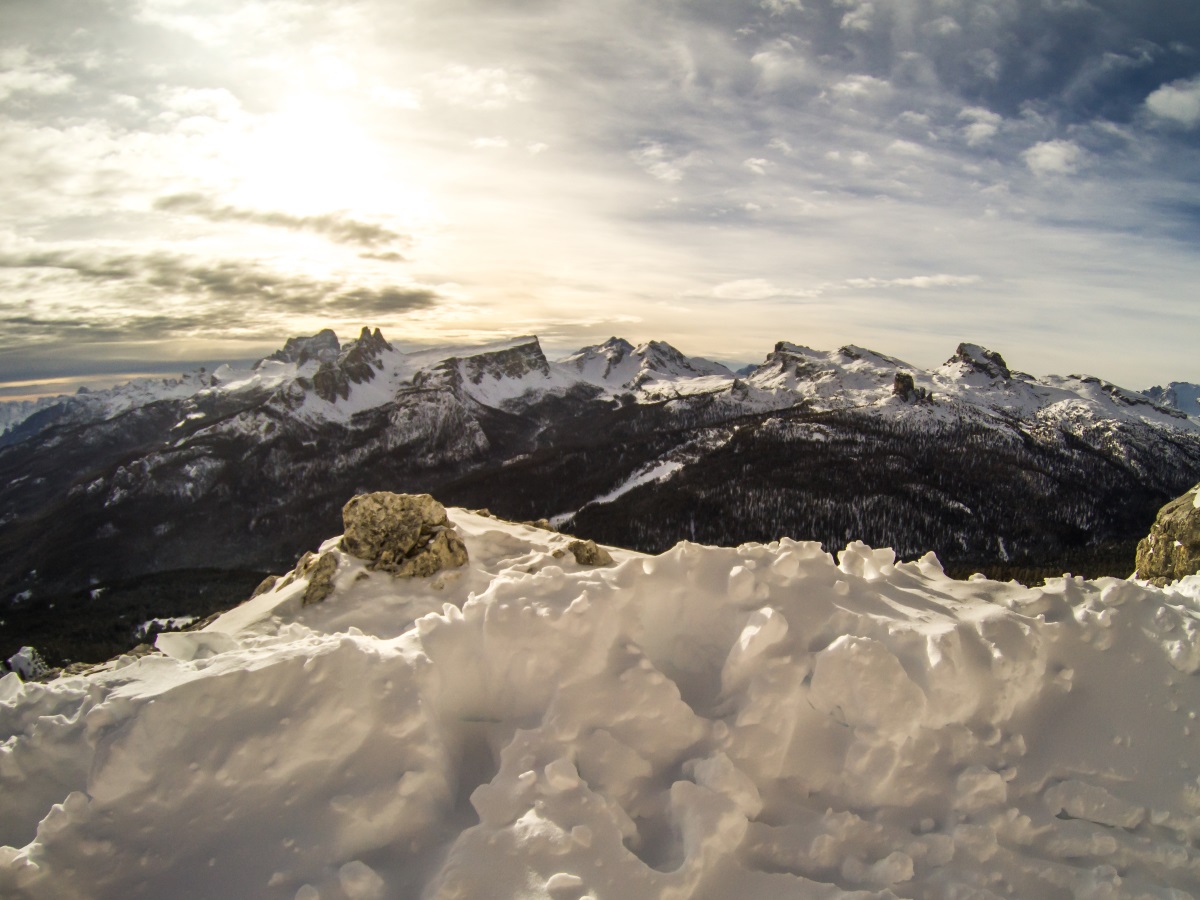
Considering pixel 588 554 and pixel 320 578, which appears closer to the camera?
pixel 320 578

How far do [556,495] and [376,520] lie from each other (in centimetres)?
14613

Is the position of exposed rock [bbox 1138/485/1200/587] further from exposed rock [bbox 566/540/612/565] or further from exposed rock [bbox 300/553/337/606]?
exposed rock [bbox 300/553/337/606]

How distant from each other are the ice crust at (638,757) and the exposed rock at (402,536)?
41.7ft

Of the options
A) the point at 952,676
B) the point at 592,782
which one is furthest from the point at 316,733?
the point at 952,676

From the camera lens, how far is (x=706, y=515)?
134 meters

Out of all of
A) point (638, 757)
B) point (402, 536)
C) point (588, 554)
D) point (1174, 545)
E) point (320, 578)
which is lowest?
point (320, 578)

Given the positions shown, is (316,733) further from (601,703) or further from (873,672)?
(873,672)

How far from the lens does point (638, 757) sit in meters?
7.32

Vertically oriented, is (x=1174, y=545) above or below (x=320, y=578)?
above

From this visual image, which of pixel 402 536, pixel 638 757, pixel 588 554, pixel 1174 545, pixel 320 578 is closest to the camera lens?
pixel 638 757

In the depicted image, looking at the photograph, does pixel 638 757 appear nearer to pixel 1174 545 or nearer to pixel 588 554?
pixel 588 554

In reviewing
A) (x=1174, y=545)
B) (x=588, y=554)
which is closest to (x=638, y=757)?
(x=588, y=554)

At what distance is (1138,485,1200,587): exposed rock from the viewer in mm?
16125

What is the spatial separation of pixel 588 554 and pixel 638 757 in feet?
52.4
